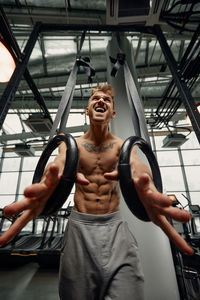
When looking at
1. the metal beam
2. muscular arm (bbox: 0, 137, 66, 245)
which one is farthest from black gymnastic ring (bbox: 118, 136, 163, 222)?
the metal beam

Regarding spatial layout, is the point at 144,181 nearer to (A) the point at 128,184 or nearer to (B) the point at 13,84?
(A) the point at 128,184

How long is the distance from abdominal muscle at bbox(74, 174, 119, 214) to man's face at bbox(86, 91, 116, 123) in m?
0.37

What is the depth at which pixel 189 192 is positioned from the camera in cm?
856

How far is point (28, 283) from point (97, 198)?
3194 millimetres

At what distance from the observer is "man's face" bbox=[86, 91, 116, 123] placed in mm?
1183

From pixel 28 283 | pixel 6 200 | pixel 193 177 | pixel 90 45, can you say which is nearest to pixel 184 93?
pixel 90 45

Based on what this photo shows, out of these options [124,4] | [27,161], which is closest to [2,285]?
[124,4]

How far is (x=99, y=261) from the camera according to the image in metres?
1.03

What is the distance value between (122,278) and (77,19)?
168 inches

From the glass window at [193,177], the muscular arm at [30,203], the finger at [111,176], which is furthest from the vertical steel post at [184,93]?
the glass window at [193,177]

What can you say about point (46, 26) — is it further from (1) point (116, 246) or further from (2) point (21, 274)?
(2) point (21, 274)

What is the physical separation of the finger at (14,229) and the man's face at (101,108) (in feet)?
2.29

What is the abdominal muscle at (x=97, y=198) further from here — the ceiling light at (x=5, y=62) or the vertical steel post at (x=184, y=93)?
the ceiling light at (x=5, y=62)

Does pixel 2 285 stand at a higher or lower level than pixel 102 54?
lower
